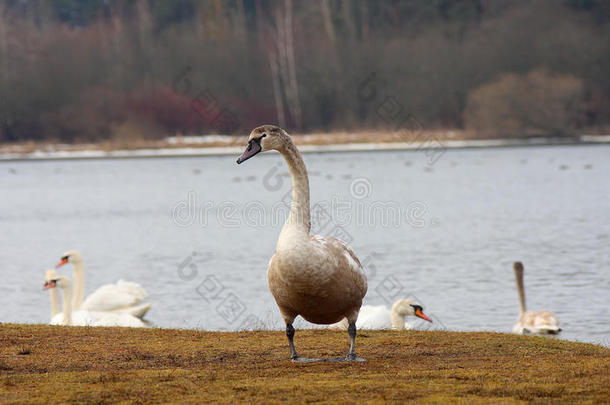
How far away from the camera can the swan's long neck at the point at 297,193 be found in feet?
21.7

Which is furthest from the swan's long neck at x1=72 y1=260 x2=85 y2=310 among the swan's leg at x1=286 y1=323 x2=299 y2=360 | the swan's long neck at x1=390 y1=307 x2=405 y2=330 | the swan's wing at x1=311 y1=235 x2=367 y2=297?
the swan's wing at x1=311 y1=235 x2=367 y2=297

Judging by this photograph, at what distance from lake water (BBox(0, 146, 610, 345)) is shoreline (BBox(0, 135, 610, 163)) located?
77 centimetres

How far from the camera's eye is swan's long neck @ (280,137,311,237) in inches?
260

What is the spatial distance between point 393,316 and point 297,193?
5038mm

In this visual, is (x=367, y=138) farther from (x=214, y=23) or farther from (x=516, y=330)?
(x=516, y=330)

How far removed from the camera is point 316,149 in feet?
183

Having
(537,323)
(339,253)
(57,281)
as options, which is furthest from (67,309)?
(537,323)

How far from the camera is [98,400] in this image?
5.55 meters

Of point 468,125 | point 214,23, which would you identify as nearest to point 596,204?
point 468,125

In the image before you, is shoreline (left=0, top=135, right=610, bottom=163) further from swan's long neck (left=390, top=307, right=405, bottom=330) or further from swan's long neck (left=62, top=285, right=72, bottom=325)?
swan's long neck (left=390, top=307, right=405, bottom=330)

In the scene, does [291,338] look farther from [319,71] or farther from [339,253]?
[319,71]

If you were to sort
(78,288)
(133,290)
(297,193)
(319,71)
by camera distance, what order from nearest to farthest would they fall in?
(297,193) → (78,288) → (133,290) → (319,71)

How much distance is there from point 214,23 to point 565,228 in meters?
45.2

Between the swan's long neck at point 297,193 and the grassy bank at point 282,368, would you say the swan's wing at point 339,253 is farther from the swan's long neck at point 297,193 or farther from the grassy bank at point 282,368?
the grassy bank at point 282,368
